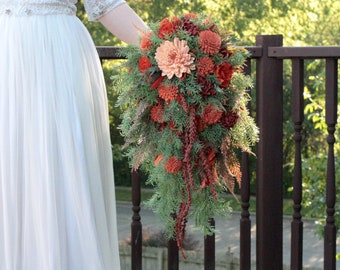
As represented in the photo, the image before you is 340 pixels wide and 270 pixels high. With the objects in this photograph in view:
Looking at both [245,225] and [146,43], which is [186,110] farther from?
[245,225]

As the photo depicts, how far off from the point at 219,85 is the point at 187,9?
9836mm

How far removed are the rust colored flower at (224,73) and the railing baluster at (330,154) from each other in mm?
888

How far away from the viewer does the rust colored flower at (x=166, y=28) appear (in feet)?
9.09

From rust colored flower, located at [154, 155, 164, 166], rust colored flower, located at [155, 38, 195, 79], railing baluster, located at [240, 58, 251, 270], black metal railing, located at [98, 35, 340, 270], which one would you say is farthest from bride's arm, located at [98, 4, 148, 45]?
railing baluster, located at [240, 58, 251, 270]

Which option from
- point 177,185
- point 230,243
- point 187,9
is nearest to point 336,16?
point 187,9

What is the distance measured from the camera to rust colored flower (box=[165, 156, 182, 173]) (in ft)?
9.12

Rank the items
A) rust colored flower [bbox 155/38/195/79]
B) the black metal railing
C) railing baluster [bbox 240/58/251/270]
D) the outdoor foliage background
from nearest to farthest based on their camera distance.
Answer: rust colored flower [bbox 155/38/195/79]
the black metal railing
railing baluster [bbox 240/58/251/270]
the outdoor foliage background

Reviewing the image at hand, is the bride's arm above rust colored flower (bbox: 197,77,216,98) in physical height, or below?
above

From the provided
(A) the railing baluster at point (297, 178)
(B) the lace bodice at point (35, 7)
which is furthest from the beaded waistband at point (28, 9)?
(A) the railing baluster at point (297, 178)

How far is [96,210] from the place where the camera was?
115 inches

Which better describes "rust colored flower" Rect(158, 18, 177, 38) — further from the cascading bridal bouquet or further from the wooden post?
the wooden post

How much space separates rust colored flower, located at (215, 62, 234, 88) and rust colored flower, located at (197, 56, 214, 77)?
1.0 inches

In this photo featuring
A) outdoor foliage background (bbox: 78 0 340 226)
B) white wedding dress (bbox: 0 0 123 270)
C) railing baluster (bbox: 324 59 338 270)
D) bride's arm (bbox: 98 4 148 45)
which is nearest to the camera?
white wedding dress (bbox: 0 0 123 270)

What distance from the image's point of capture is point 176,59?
2691 mm
